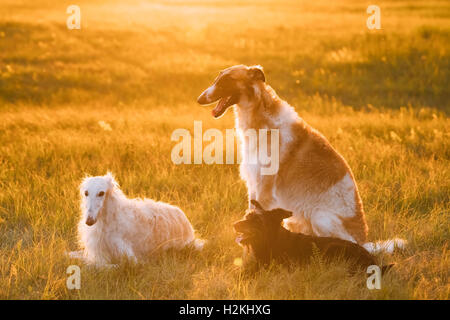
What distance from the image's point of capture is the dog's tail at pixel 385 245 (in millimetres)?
5855

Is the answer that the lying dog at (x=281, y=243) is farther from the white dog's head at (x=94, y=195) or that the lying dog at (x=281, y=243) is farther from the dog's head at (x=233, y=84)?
the white dog's head at (x=94, y=195)

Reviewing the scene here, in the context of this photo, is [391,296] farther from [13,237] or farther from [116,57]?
[116,57]

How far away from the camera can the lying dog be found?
526cm

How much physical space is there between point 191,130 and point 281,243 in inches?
257

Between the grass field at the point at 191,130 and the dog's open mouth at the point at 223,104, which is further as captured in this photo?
the dog's open mouth at the point at 223,104

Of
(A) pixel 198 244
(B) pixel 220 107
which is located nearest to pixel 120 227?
(A) pixel 198 244

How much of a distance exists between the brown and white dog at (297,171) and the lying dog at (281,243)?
0.43 metres

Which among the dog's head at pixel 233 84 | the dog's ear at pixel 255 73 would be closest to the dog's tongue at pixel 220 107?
the dog's head at pixel 233 84

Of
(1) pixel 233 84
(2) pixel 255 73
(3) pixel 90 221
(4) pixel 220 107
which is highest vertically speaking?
(2) pixel 255 73

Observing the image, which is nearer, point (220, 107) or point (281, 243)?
point (281, 243)

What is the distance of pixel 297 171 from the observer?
19.1ft

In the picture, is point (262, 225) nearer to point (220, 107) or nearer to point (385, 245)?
point (220, 107)

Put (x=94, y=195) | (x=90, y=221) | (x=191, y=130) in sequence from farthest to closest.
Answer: (x=191, y=130), (x=94, y=195), (x=90, y=221)

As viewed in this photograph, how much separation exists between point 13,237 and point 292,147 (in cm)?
387
